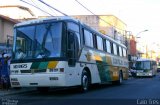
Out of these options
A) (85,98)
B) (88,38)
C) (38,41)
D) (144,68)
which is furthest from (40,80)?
(144,68)

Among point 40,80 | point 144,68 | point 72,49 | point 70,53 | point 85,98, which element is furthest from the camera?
point 144,68

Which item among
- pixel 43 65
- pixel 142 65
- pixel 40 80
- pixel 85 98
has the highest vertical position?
pixel 142 65

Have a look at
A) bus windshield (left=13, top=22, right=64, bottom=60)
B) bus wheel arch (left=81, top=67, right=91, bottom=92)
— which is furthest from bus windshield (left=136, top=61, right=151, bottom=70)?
bus windshield (left=13, top=22, right=64, bottom=60)

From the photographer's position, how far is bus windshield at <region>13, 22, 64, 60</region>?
1554cm

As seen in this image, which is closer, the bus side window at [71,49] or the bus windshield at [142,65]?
the bus side window at [71,49]

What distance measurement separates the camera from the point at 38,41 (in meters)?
15.9

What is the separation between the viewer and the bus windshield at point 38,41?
1554cm

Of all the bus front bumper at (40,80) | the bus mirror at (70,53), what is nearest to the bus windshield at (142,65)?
the bus mirror at (70,53)

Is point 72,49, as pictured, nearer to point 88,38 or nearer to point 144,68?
point 88,38

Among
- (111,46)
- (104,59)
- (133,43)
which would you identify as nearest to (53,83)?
(104,59)

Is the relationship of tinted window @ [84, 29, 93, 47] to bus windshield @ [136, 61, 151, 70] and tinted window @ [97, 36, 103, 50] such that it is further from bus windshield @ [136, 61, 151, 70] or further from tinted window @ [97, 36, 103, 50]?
bus windshield @ [136, 61, 151, 70]

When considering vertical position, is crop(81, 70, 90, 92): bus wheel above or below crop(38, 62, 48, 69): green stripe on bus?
below

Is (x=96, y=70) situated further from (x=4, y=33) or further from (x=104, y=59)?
(x=4, y=33)

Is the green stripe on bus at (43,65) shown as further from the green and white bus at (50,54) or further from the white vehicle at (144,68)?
the white vehicle at (144,68)
